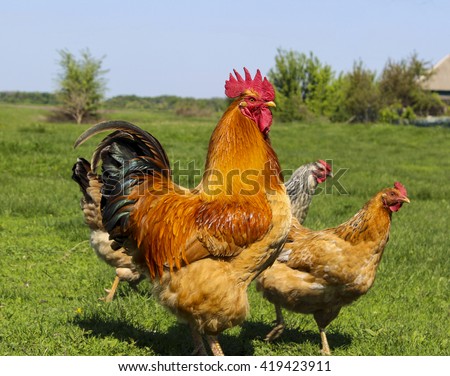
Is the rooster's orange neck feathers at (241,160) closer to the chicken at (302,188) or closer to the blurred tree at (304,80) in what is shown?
the chicken at (302,188)

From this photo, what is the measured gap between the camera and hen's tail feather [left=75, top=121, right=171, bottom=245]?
438 centimetres

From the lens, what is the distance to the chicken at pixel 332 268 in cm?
475

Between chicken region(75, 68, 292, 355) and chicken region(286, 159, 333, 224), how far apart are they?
231 centimetres

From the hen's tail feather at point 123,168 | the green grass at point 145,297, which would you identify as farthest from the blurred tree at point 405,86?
the hen's tail feather at point 123,168

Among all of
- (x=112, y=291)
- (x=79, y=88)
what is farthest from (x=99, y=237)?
(x=79, y=88)

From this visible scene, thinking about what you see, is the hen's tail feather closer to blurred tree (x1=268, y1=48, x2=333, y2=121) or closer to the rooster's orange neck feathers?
the rooster's orange neck feathers

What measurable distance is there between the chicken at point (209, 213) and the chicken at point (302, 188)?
2305 millimetres

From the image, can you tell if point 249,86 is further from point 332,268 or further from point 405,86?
point 405,86

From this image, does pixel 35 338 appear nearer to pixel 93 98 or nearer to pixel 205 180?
pixel 205 180

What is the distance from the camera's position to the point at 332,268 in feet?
15.6

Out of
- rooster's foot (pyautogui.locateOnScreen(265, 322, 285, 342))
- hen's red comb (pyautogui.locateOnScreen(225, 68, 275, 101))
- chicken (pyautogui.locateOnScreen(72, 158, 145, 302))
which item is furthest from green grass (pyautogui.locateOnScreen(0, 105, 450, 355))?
hen's red comb (pyautogui.locateOnScreen(225, 68, 275, 101))

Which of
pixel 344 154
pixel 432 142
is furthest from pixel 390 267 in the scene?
pixel 432 142

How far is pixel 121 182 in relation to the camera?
175 inches

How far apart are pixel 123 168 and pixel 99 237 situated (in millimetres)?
1653
